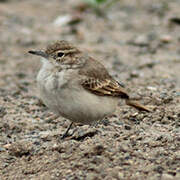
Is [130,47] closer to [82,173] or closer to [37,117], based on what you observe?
[37,117]

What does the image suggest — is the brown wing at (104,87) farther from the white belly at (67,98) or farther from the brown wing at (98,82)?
the white belly at (67,98)

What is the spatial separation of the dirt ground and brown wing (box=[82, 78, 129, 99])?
1.85 ft

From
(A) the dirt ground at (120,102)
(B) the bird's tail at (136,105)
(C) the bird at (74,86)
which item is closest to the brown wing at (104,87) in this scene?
(C) the bird at (74,86)

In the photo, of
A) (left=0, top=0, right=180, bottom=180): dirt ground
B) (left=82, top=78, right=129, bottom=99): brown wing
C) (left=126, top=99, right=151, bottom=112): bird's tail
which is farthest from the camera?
(left=126, top=99, right=151, bottom=112): bird's tail

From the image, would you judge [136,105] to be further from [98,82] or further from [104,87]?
[98,82]

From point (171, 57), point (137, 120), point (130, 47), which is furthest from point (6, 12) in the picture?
point (137, 120)

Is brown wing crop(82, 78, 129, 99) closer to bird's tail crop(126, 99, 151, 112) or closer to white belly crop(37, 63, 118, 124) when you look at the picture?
white belly crop(37, 63, 118, 124)

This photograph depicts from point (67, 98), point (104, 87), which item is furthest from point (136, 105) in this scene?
point (67, 98)

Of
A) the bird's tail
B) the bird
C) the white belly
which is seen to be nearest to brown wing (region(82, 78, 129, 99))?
the bird

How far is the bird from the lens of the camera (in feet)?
24.1

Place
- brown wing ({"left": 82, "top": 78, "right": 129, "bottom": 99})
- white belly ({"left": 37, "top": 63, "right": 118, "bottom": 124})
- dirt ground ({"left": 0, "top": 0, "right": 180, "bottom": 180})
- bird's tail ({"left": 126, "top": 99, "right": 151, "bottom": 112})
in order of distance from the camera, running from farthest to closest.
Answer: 1. bird's tail ({"left": 126, "top": 99, "right": 151, "bottom": 112})
2. brown wing ({"left": 82, "top": 78, "right": 129, "bottom": 99})
3. white belly ({"left": 37, "top": 63, "right": 118, "bottom": 124})
4. dirt ground ({"left": 0, "top": 0, "right": 180, "bottom": 180})

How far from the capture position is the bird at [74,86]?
7332 millimetres

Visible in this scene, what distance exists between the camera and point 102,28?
51.6 feet

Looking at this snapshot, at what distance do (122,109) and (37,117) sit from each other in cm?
164
